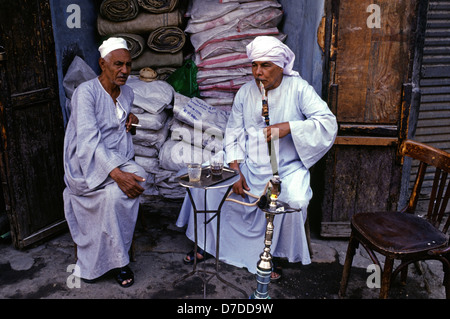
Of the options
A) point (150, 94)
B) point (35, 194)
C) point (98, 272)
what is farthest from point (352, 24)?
point (35, 194)

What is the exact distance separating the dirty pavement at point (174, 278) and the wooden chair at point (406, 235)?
0.32 m

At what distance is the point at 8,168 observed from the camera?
351 centimetres

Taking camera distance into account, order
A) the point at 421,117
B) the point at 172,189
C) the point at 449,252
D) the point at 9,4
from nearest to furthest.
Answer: the point at 449,252
the point at 9,4
the point at 421,117
the point at 172,189

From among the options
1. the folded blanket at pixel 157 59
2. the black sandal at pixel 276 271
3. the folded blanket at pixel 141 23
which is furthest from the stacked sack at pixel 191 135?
the black sandal at pixel 276 271

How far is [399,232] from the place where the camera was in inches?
108

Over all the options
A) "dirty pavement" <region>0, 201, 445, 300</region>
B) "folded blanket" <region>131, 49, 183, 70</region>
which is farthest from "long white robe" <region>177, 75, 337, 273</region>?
"folded blanket" <region>131, 49, 183, 70</region>

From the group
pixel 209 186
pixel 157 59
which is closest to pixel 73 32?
pixel 157 59

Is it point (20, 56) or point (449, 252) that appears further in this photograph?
point (20, 56)

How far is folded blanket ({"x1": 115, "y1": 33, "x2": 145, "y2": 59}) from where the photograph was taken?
4.80 meters

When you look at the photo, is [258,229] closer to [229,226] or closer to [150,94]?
[229,226]

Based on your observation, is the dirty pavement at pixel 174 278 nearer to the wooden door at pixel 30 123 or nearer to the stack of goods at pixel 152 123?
the wooden door at pixel 30 123

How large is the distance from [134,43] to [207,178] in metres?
2.48
